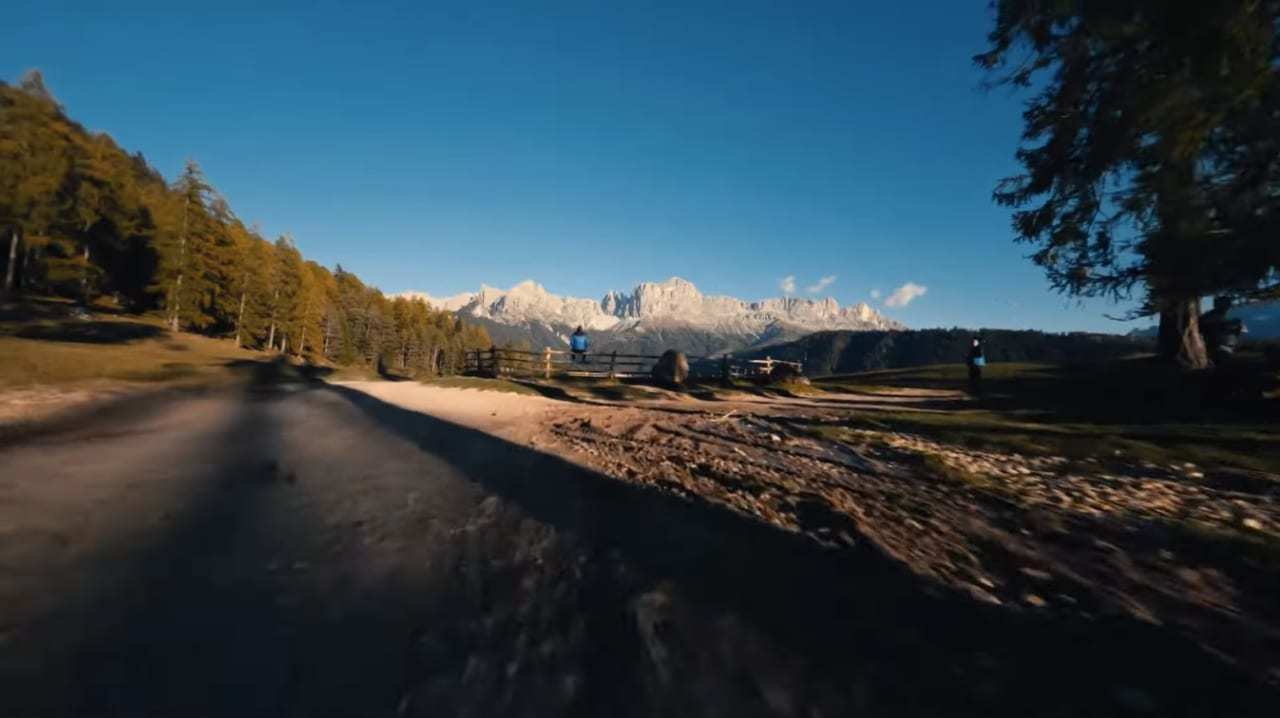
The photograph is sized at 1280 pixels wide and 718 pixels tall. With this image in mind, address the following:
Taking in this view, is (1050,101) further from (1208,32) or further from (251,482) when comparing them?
(251,482)

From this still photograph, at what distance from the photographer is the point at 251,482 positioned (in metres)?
5.79

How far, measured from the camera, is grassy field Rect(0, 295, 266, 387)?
13805 millimetres

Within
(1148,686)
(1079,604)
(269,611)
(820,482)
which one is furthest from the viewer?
(820,482)

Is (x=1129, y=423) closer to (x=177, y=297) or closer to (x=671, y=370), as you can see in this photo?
(x=671, y=370)

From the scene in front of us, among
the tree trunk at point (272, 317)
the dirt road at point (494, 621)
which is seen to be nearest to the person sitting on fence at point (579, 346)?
the dirt road at point (494, 621)

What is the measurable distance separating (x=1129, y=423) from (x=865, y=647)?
13.7 meters

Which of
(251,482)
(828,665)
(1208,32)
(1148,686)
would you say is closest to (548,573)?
(828,665)

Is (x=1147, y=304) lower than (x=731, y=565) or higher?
higher

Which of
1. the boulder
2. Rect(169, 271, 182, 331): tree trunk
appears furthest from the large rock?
Rect(169, 271, 182, 331): tree trunk

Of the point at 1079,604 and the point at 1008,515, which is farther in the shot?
the point at 1008,515

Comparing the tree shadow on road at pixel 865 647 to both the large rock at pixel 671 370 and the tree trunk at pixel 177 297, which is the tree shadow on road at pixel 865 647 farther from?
the tree trunk at pixel 177 297

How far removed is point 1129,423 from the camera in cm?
1180

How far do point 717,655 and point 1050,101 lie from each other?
58.8ft

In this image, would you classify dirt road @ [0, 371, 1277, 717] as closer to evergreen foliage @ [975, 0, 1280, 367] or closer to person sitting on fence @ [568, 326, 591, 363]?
evergreen foliage @ [975, 0, 1280, 367]
